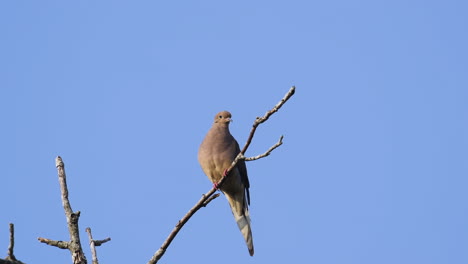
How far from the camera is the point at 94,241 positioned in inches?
145

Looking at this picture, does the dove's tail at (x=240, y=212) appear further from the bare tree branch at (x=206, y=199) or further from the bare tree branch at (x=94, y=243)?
the bare tree branch at (x=94, y=243)

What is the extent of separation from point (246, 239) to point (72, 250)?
3067 millimetres

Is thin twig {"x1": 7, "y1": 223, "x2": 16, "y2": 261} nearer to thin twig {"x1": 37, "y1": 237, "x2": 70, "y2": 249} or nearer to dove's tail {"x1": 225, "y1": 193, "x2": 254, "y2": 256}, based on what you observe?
thin twig {"x1": 37, "y1": 237, "x2": 70, "y2": 249}

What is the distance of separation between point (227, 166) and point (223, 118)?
2.78ft

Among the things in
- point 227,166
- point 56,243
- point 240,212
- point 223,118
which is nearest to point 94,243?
point 56,243

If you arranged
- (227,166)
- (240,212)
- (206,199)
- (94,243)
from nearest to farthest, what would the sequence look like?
(94,243) < (206,199) < (227,166) < (240,212)

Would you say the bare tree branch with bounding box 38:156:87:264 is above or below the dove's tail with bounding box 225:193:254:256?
below

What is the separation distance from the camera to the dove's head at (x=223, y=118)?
282 inches

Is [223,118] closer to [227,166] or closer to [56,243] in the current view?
[227,166]

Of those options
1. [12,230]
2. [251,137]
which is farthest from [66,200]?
[251,137]

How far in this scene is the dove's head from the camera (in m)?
7.16

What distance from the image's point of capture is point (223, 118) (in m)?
7.19

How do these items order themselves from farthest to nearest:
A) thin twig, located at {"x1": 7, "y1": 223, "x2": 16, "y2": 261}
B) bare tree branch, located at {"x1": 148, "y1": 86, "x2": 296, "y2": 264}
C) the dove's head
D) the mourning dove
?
the dove's head < the mourning dove < bare tree branch, located at {"x1": 148, "y1": 86, "x2": 296, "y2": 264} < thin twig, located at {"x1": 7, "y1": 223, "x2": 16, "y2": 261}

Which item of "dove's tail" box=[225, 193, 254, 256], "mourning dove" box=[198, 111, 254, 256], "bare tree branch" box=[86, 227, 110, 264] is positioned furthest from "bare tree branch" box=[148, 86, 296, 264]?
"dove's tail" box=[225, 193, 254, 256]
